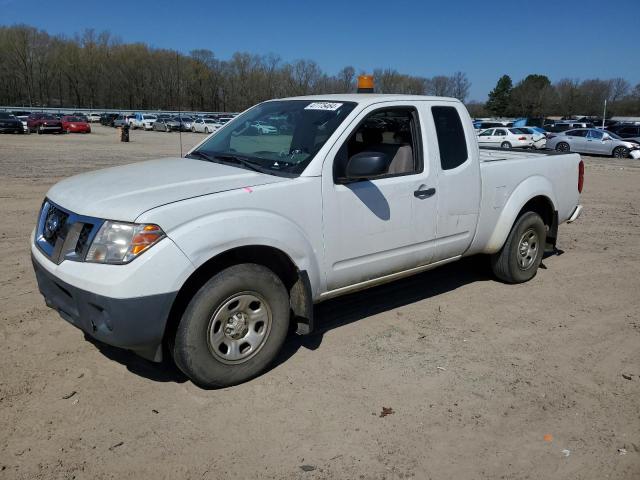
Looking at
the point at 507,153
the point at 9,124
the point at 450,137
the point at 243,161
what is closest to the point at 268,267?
the point at 243,161

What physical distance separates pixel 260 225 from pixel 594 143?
2928 cm

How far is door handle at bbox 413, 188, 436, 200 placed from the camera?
4.40 meters

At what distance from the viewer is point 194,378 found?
3471 millimetres

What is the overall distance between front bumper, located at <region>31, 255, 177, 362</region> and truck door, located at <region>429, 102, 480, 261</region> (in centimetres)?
252

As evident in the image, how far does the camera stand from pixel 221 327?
11.5ft

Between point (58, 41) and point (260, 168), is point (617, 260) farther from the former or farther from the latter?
point (58, 41)

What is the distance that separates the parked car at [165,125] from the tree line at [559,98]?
69430 millimetres

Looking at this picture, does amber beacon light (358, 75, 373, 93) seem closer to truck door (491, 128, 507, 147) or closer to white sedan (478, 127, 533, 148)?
white sedan (478, 127, 533, 148)

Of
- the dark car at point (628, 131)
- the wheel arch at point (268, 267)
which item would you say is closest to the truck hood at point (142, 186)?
the wheel arch at point (268, 267)

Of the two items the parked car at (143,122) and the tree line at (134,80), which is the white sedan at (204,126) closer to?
the parked car at (143,122)

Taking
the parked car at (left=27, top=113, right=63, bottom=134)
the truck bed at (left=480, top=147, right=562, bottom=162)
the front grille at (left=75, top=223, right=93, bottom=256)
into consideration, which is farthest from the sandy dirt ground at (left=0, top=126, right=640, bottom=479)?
the parked car at (left=27, top=113, right=63, bottom=134)

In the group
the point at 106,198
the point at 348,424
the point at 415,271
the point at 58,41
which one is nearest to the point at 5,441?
the point at 106,198

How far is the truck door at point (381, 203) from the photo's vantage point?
12.9 ft

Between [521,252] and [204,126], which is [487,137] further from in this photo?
[204,126]
